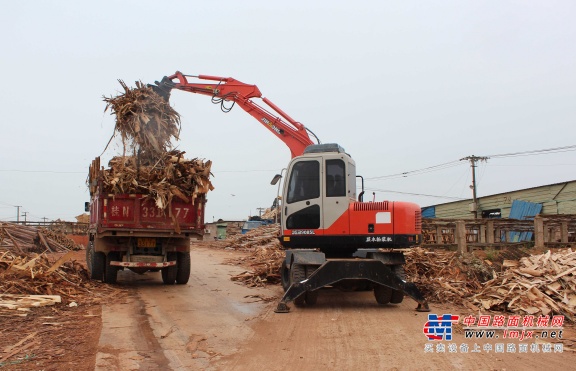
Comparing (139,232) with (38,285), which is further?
(139,232)

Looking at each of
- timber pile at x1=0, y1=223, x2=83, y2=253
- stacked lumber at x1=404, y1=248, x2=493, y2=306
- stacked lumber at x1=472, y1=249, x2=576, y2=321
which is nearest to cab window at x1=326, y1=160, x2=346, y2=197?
stacked lumber at x1=404, y1=248, x2=493, y2=306

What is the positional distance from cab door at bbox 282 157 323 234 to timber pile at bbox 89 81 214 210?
9.89ft

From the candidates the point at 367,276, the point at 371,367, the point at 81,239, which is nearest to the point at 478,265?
the point at 367,276

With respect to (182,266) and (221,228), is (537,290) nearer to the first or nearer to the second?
(182,266)

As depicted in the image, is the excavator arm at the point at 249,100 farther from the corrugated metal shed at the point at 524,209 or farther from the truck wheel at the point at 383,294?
the corrugated metal shed at the point at 524,209

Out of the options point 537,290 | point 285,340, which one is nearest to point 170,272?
point 285,340

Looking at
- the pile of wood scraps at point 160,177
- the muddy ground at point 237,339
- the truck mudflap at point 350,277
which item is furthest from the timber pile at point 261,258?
the truck mudflap at point 350,277

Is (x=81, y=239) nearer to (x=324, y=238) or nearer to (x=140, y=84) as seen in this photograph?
(x=140, y=84)

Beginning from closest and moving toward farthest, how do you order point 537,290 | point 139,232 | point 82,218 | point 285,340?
point 285,340 → point 537,290 → point 139,232 → point 82,218

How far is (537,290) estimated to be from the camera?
8.94 m

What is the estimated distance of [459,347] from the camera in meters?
6.34

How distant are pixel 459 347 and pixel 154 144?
28.6 ft

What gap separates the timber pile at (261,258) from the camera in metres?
13.4

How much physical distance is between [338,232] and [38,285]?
242 inches
